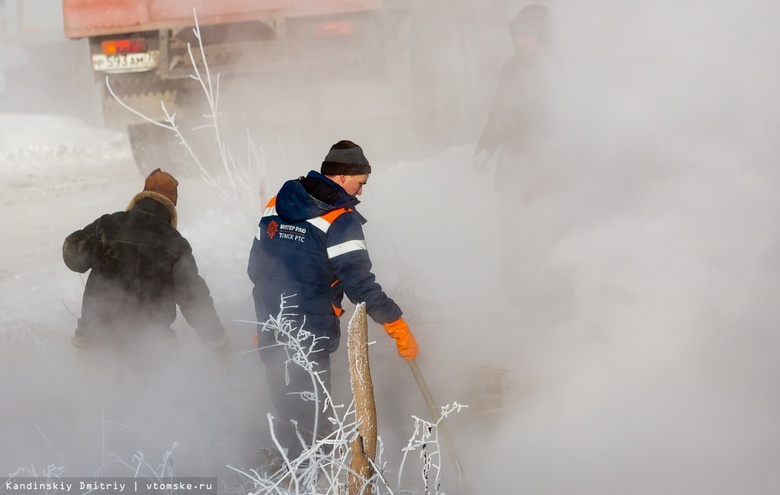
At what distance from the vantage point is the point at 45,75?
45.6 ft

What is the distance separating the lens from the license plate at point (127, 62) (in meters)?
5.82

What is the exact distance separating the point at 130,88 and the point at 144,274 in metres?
3.27

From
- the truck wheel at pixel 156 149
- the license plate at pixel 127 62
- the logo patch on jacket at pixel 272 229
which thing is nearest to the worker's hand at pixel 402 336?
the logo patch on jacket at pixel 272 229

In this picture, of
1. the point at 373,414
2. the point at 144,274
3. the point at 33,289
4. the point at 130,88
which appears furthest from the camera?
the point at 130,88

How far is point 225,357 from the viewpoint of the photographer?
3576 mm

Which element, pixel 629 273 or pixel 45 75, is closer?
pixel 629 273

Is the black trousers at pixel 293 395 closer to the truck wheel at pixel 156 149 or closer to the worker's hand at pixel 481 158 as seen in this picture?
the worker's hand at pixel 481 158

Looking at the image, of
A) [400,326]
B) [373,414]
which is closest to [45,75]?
[400,326]

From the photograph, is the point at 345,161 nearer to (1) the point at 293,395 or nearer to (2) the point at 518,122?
(1) the point at 293,395

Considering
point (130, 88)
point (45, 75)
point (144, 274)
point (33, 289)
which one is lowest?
point (33, 289)

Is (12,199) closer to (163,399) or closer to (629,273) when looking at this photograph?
(163,399)

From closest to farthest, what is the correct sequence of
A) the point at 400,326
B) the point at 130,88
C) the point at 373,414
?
1. the point at 373,414
2. the point at 400,326
3. the point at 130,88

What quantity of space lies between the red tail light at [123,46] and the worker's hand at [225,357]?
3200 mm

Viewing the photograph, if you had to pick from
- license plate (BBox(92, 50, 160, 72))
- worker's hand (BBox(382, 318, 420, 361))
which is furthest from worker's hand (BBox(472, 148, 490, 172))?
license plate (BBox(92, 50, 160, 72))
